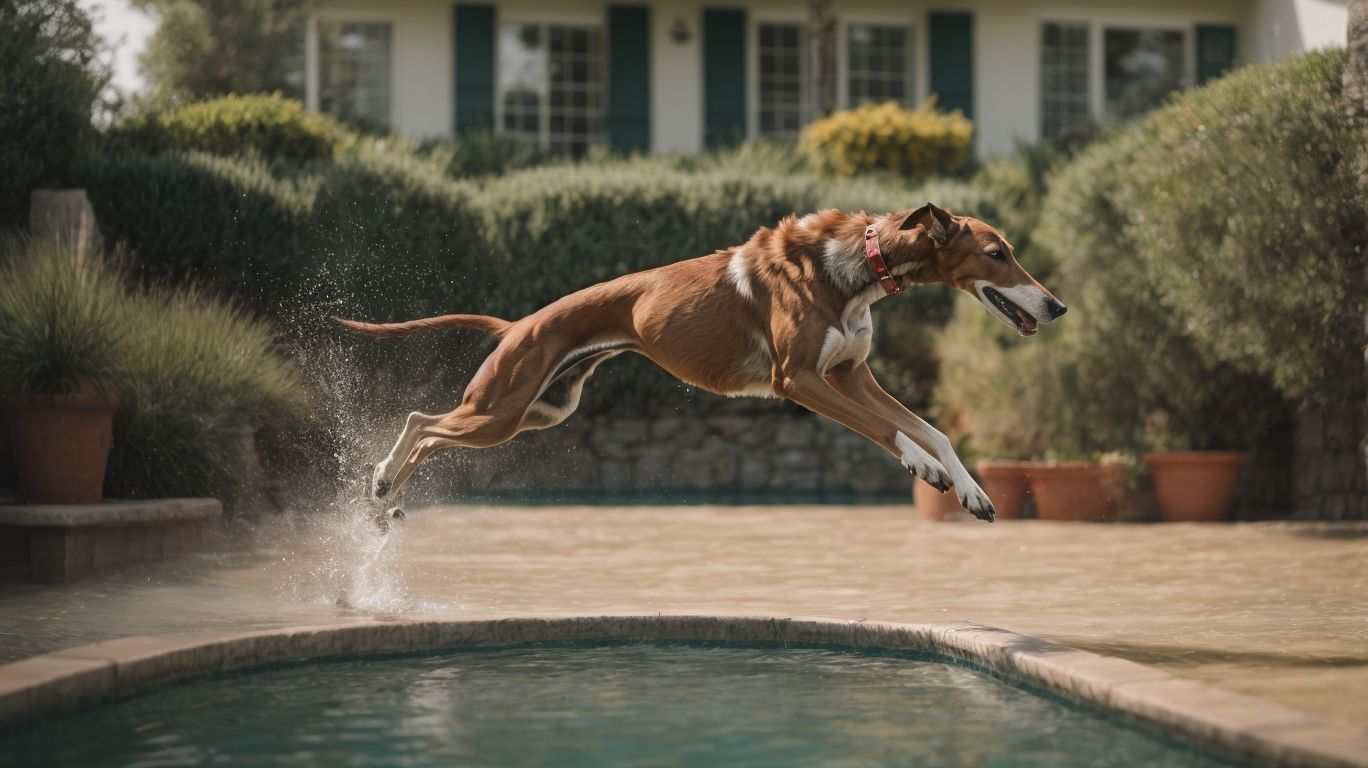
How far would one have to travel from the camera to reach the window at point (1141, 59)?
21359mm

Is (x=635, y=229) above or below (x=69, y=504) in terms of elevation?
above

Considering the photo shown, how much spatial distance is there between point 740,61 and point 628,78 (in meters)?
1.52

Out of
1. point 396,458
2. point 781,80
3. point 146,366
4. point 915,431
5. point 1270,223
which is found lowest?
point 396,458

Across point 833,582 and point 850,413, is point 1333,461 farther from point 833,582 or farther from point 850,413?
point 850,413

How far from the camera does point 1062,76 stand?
21.3 metres

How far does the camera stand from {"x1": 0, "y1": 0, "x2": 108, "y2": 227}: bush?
11.2 metres

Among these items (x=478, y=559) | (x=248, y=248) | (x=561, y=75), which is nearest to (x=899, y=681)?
(x=478, y=559)

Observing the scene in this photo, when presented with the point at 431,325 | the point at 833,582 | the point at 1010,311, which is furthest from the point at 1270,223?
the point at 431,325

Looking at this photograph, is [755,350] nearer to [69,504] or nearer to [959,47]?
[69,504]

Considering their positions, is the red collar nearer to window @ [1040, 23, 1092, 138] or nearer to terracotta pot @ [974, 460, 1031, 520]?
terracotta pot @ [974, 460, 1031, 520]

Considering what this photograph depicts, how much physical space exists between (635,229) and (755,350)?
28.0 feet

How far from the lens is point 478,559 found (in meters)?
8.79

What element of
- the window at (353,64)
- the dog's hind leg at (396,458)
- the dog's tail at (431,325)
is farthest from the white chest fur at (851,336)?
the window at (353,64)

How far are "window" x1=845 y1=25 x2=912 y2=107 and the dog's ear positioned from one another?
15.5m
